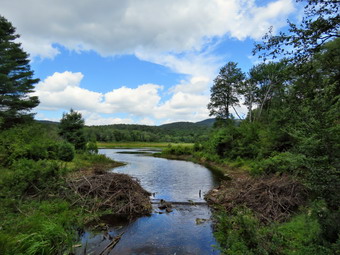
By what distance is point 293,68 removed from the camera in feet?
17.4

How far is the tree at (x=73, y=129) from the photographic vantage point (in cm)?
2919

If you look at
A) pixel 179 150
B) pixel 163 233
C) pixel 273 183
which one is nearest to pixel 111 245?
pixel 163 233

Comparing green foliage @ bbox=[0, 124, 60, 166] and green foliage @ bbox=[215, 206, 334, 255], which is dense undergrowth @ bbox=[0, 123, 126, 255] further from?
green foliage @ bbox=[215, 206, 334, 255]

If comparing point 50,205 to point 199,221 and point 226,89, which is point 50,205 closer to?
point 199,221

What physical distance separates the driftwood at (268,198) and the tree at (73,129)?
2397cm

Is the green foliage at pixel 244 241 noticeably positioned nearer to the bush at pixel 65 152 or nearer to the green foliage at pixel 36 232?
the green foliage at pixel 36 232

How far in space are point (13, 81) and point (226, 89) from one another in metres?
33.5

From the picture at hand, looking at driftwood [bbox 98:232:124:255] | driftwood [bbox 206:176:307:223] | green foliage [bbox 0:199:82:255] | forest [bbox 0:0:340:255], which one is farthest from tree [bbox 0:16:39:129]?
driftwood [bbox 206:176:307:223]

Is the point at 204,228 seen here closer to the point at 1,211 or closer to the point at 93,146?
the point at 1,211

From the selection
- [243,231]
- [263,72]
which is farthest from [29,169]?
[263,72]

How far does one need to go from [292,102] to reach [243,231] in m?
4.28

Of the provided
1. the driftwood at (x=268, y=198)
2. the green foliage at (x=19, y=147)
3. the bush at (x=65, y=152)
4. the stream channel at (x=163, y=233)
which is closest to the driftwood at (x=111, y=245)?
the stream channel at (x=163, y=233)

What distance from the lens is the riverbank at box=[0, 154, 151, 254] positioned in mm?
5613

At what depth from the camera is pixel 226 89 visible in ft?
126
